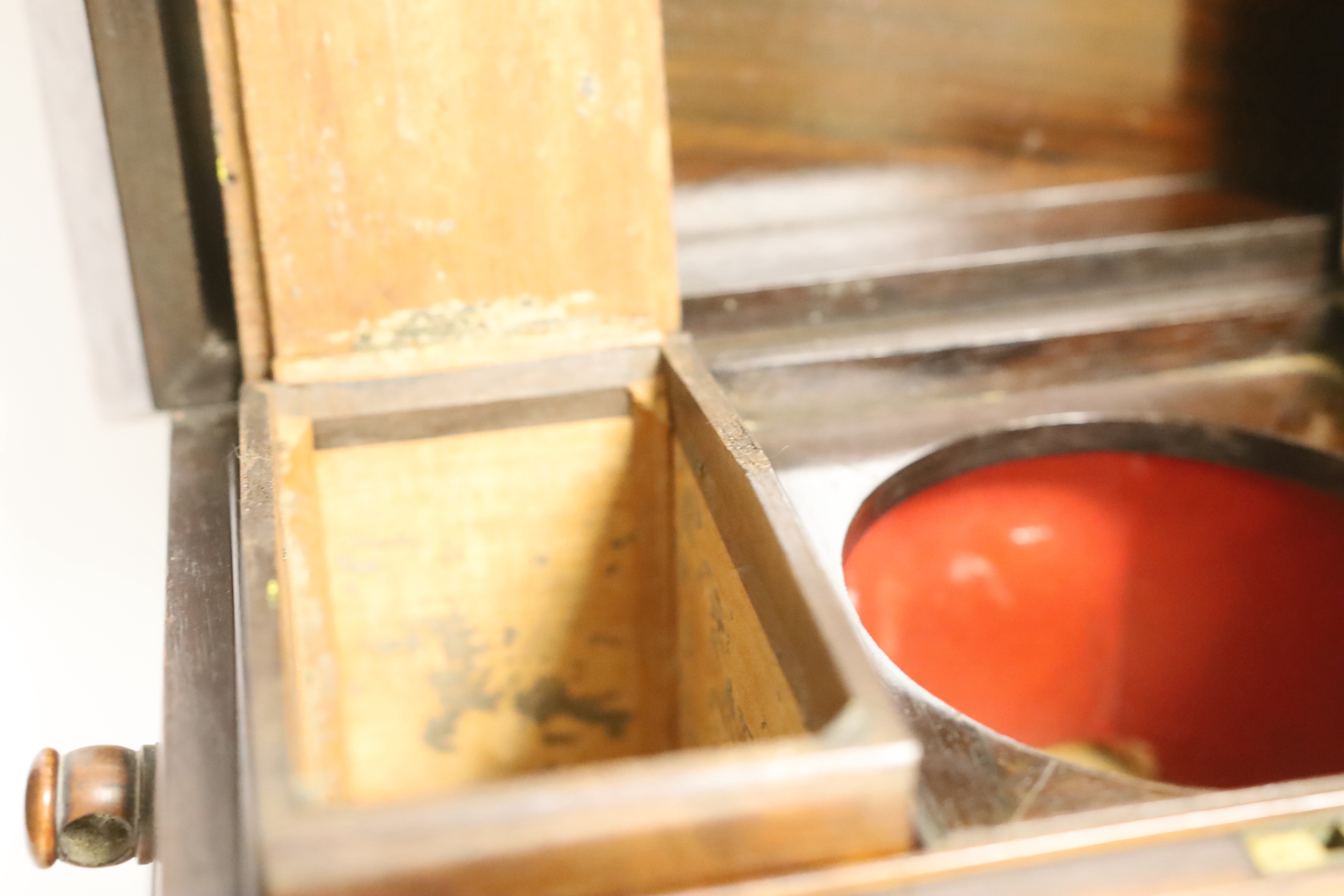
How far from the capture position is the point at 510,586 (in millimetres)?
1481

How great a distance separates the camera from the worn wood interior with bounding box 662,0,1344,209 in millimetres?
1795

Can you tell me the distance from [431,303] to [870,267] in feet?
2.11

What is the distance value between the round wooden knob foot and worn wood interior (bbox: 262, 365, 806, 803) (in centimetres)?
28

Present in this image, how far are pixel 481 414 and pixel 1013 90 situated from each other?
1127 millimetres

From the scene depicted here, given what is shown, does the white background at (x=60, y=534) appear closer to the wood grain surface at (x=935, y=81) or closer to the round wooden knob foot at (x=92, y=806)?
the round wooden knob foot at (x=92, y=806)

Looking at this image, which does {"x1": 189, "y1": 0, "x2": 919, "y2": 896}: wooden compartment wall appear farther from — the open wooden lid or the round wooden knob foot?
the round wooden knob foot

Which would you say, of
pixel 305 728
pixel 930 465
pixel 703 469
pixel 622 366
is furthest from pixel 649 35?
pixel 305 728

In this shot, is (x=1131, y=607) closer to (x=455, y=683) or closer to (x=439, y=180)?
(x=455, y=683)

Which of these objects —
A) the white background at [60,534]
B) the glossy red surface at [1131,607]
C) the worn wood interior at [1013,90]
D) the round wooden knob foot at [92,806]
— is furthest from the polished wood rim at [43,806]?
the worn wood interior at [1013,90]

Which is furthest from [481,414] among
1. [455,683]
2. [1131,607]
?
[1131,607]

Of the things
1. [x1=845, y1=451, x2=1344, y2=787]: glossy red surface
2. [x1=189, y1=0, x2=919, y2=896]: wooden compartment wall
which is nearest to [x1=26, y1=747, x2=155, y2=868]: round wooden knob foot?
[x1=189, y1=0, x2=919, y2=896]: wooden compartment wall

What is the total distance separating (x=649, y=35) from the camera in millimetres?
1309

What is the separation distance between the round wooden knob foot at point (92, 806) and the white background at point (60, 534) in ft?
2.18

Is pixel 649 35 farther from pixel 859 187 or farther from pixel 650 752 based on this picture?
pixel 650 752
